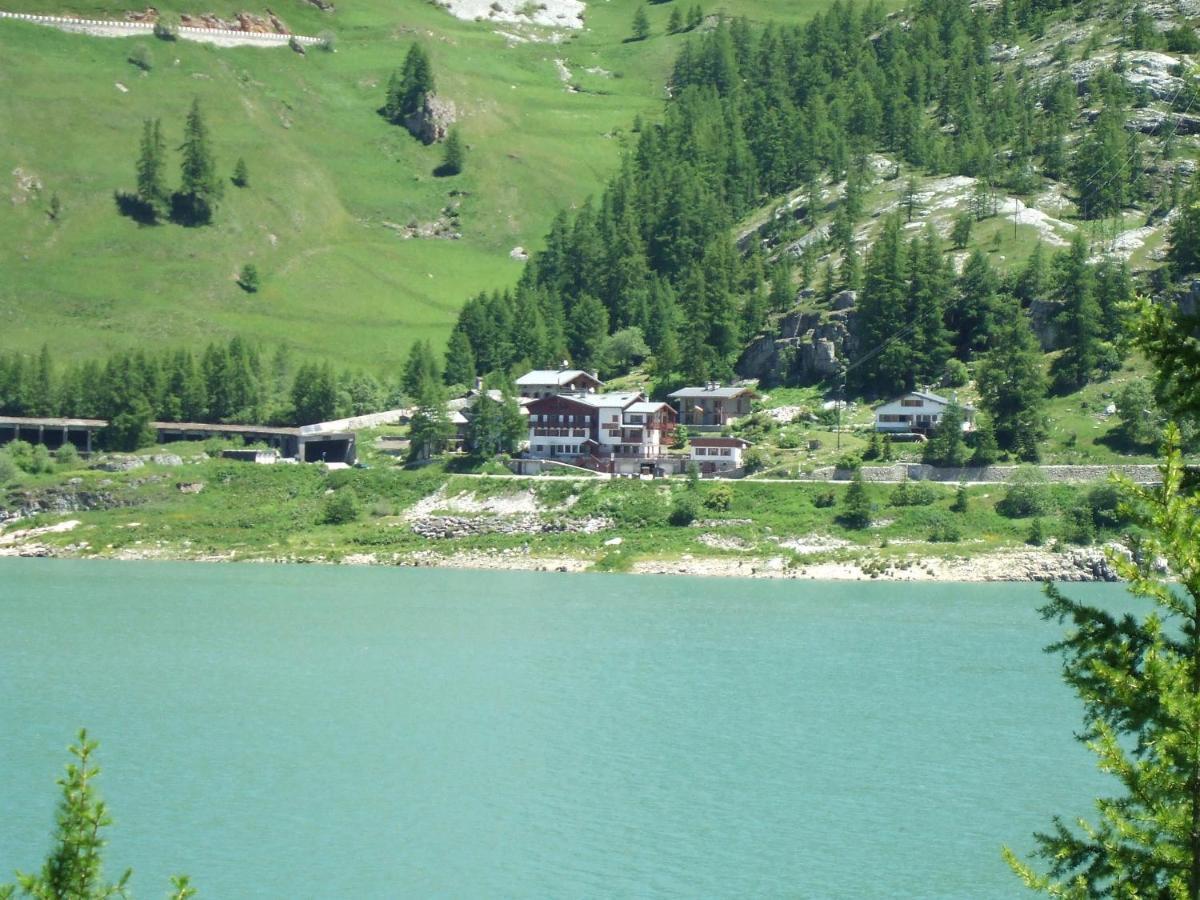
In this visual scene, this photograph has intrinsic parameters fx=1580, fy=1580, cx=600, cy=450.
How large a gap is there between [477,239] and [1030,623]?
5031 inches

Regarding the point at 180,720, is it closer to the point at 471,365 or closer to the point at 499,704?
the point at 499,704

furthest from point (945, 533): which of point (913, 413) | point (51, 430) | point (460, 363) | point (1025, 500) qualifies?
point (51, 430)

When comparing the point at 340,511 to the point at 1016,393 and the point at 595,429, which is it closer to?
the point at 595,429

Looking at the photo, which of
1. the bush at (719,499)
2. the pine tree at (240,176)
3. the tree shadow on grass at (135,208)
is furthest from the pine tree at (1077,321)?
the pine tree at (240,176)

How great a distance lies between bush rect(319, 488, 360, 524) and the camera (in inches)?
4336

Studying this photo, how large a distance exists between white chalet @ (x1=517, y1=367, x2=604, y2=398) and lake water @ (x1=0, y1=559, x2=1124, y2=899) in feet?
155

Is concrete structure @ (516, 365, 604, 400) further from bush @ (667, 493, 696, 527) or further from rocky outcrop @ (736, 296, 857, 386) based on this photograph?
bush @ (667, 493, 696, 527)

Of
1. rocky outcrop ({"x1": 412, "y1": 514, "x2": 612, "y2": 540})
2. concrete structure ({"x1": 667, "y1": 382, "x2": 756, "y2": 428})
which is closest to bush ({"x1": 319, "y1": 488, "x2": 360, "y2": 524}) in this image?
rocky outcrop ({"x1": 412, "y1": 514, "x2": 612, "y2": 540})

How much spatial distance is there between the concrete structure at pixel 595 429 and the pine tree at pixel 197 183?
72.8 metres

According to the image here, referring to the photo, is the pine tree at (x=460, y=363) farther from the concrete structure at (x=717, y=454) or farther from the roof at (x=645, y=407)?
the concrete structure at (x=717, y=454)

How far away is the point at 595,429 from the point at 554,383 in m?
11.4

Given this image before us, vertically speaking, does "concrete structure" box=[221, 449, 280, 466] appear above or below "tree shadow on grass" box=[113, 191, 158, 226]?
below

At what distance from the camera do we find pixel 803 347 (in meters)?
131

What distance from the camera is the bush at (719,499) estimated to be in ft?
344
